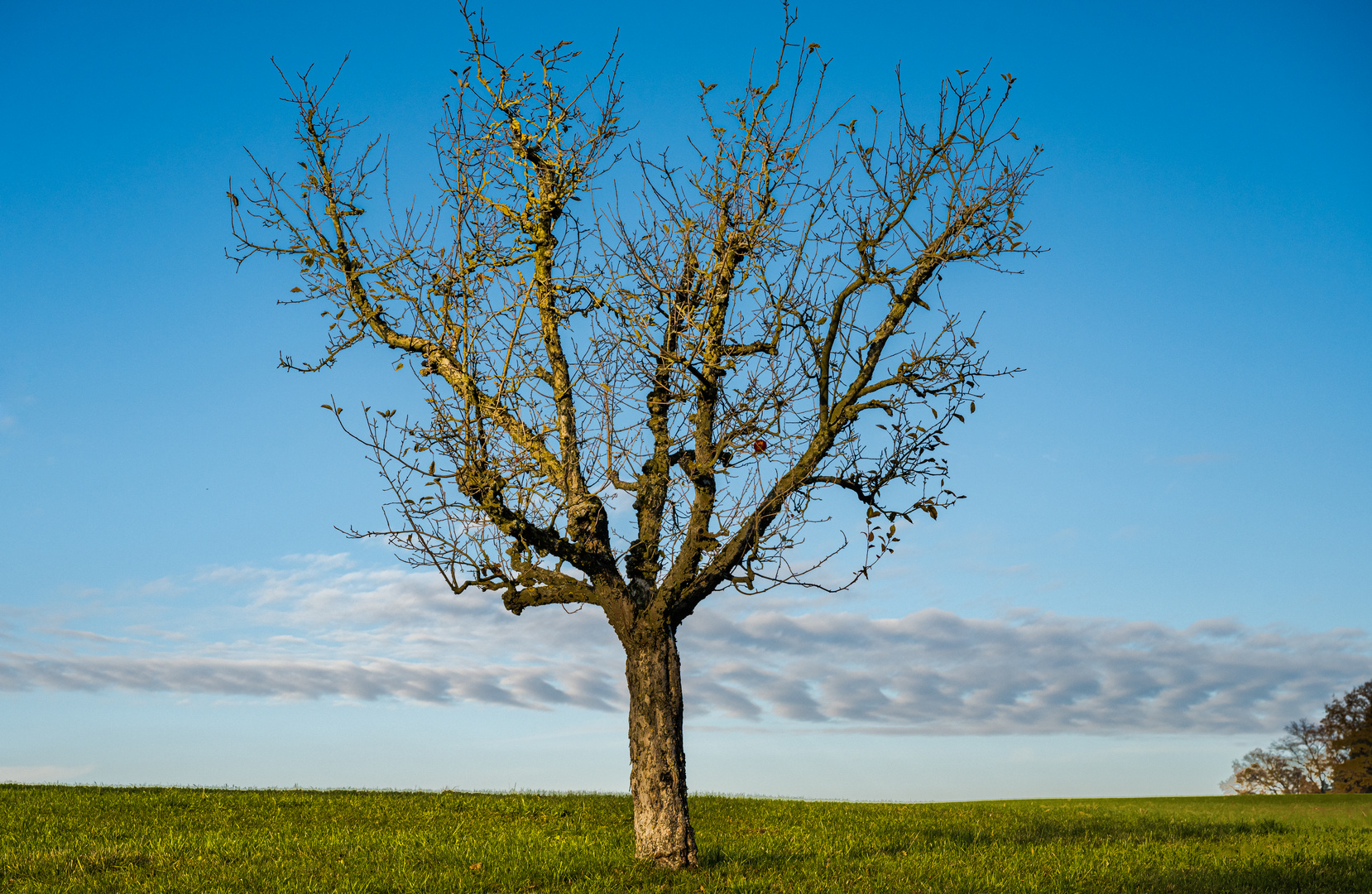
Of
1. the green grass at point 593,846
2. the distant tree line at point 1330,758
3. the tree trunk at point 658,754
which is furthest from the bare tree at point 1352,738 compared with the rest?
the tree trunk at point 658,754

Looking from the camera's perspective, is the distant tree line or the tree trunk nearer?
the tree trunk

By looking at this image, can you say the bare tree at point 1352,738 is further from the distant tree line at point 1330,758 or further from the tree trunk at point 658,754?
the tree trunk at point 658,754

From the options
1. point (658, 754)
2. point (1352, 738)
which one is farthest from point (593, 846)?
point (1352, 738)

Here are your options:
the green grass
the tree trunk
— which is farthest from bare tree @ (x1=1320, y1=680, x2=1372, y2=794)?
the tree trunk

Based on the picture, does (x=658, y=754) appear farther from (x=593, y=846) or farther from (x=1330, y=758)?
(x=1330, y=758)

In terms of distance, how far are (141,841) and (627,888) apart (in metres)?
10.3

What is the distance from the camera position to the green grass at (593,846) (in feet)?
38.9

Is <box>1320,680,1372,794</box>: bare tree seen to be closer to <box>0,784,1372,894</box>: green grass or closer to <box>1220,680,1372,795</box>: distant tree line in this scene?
<box>1220,680,1372,795</box>: distant tree line

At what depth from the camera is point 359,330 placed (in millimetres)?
14297

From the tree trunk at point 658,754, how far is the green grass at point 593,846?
0.43 metres

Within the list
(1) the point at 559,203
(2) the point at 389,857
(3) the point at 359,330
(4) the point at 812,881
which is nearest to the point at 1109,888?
(4) the point at 812,881

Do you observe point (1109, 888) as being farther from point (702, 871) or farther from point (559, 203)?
point (559, 203)

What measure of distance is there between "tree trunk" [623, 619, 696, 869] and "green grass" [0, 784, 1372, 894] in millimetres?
425

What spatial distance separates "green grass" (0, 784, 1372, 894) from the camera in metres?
11.9
